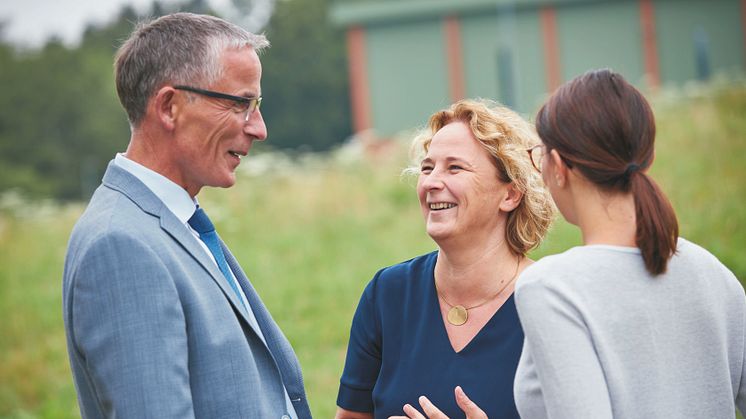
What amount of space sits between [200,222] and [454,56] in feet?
→ 84.7

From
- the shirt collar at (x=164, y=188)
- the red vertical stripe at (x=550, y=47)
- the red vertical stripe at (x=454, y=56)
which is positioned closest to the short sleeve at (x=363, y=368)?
the shirt collar at (x=164, y=188)

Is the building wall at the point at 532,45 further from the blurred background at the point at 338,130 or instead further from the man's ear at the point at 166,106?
the man's ear at the point at 166,106

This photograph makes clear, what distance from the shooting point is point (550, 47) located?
27203 millimetres

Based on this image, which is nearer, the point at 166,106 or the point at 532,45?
the point at 166,106

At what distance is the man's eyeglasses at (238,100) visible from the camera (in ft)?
8.64

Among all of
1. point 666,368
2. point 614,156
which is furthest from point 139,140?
point 666,368

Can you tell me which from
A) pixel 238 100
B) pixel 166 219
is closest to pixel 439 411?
pixel 166 219

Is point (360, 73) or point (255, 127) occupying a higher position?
point (360, 73)

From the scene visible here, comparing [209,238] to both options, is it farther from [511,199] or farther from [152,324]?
[511,199]

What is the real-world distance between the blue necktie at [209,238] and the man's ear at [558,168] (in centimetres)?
109

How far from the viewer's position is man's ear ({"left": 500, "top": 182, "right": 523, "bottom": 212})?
10.6 ft

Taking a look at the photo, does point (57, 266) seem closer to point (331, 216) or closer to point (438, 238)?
point (331, 216)

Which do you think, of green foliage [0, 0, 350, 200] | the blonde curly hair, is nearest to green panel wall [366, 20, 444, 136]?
green foliage [0, 0, 350, 200]

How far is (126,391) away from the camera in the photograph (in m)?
2.23
